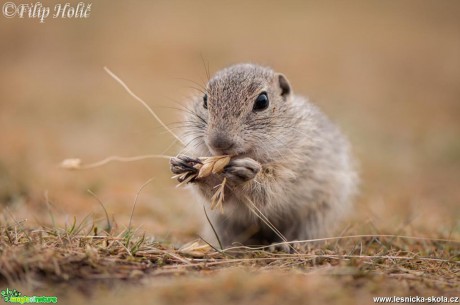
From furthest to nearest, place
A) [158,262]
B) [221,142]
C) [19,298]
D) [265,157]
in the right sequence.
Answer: [265,157], [221,142], [158,262], [19,298]

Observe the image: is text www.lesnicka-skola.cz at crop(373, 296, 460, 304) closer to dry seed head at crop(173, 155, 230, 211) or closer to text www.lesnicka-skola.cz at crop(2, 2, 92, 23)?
dry seed head at crop(173, 155, 230, 211)

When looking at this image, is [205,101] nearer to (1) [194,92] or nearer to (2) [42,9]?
(1) [194,92]

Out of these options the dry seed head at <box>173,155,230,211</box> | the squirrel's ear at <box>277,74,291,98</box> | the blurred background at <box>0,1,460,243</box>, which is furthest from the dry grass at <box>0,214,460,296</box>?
the squirrel's ear at <box>277,74,291,98</box>

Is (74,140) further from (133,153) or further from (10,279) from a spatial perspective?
(10,279)

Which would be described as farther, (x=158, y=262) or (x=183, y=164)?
(x=183, y=164)

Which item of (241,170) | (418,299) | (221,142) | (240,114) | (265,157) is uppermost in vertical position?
(240,114)

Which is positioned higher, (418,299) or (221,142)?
(221,142)

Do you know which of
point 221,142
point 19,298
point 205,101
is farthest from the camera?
point 205,101

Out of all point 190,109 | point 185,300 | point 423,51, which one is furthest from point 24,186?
point 423,51

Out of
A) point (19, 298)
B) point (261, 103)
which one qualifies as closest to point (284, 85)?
point (261, 103)
